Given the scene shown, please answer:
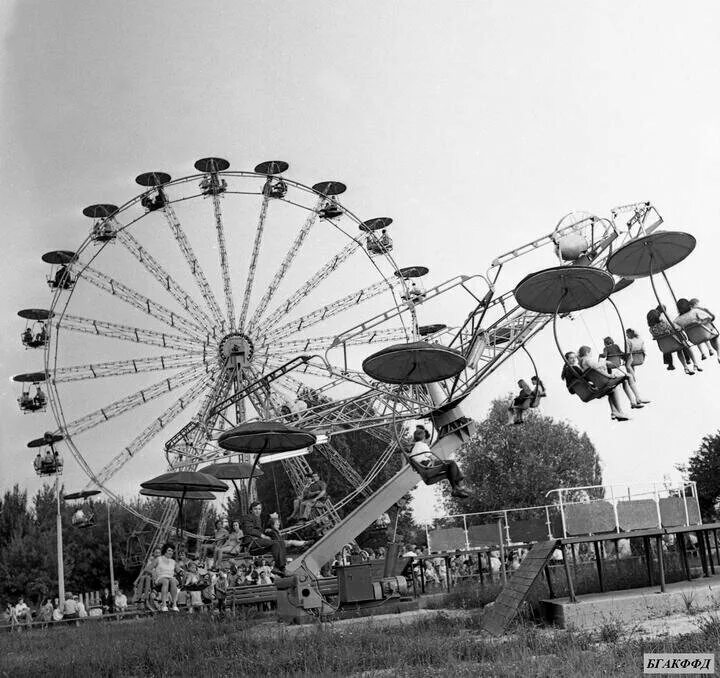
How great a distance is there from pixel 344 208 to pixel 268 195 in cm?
309

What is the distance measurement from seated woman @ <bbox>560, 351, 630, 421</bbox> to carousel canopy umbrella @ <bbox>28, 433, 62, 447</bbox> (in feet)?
87.4

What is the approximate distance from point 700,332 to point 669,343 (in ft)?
1.76

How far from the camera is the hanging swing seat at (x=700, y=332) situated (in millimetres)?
14008

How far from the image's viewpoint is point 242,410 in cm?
3241

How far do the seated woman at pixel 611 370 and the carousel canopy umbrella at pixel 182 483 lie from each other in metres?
9.34


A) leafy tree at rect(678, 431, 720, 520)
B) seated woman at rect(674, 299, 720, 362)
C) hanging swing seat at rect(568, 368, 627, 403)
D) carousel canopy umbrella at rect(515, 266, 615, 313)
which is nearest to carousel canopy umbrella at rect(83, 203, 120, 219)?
carousel canopy umbrella at rect(515, 266, 615, 313)

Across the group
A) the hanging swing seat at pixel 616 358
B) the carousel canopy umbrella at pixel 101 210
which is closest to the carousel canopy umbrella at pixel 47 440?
the carousel canopy umbrella at pixel 101 210

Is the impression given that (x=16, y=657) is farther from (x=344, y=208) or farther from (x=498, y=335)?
(x=344, y=208)

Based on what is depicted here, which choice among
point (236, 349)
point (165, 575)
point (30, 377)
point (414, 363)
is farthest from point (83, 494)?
point (414, 363)

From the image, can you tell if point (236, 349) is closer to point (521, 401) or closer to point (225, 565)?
point (225, 565)

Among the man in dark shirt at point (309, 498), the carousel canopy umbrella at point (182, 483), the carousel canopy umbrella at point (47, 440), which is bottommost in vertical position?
the man in dark shirt at point (309, 498)

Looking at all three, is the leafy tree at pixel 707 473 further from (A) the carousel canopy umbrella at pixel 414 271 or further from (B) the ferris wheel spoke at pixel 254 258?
(B) the ferris wheel spoke at pixel 254 258

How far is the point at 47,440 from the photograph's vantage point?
3594 centimetres

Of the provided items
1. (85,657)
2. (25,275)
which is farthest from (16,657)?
(25,275)
